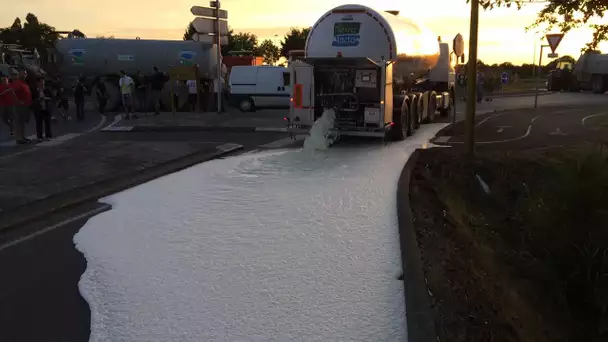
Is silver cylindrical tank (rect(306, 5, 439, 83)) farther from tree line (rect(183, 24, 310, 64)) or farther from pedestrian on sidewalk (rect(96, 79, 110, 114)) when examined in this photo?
tree line (rect(183, 24, 310, 64))

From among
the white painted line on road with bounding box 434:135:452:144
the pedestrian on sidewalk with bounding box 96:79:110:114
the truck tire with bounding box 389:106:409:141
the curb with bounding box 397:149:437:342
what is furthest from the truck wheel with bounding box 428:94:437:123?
the pedestrian on sidewalk with bounding box 96:79:110:114

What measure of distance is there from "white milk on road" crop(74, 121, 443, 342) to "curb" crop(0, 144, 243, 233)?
13.3 inches

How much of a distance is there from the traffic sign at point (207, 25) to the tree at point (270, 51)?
5790 cm

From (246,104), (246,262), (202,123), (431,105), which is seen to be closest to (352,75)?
(431,105)

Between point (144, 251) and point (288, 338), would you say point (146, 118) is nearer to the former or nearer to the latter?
point (144, 251)

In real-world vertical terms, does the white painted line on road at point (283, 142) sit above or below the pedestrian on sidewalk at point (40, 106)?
below

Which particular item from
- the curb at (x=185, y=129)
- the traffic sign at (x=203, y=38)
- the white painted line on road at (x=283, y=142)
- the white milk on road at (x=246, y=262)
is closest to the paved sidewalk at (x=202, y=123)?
the curb at (x=185, y=129)

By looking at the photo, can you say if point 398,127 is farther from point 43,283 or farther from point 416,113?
point 43,283

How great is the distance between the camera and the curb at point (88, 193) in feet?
22.0

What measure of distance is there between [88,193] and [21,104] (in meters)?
6.19

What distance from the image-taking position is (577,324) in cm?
395

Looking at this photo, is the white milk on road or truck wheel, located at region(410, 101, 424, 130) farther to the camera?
truck wheel, located at region(410, 101, 424, 130)

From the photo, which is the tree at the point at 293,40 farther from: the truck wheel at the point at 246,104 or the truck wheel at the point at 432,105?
the truck wheel at the point at 432,105

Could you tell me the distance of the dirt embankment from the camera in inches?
153
